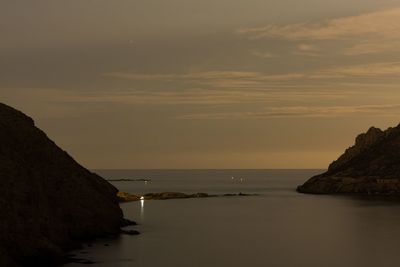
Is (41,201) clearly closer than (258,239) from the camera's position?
Yes

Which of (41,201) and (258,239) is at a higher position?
(41,201)

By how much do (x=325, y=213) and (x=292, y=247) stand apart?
68676mm

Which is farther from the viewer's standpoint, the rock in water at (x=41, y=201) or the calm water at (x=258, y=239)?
the calm water at (x=258, y=239)

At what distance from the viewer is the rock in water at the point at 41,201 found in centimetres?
6125

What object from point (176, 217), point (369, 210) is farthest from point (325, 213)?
point (176, 217)

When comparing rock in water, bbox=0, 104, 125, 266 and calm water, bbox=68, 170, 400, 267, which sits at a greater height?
rock in water, bbox=0, 104, 125, 266

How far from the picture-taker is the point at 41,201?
228 feet

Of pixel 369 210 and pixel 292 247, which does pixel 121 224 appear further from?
pixel 369 210

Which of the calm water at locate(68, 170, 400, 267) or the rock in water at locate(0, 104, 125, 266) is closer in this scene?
the rock in water at locate(0, 104, 125, 266)

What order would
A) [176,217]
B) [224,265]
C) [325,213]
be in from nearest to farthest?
[224,265] → [176,217] → [325,213]

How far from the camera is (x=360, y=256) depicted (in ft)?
282

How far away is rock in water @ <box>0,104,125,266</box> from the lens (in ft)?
201

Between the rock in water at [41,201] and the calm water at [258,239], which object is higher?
the rock in water at [41,201]

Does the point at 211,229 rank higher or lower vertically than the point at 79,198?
lower
